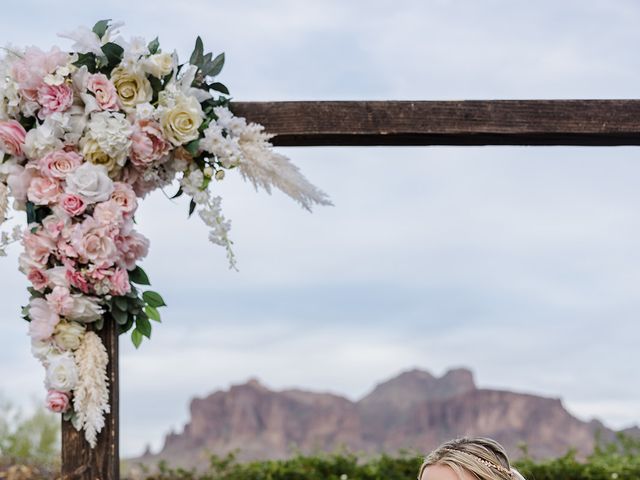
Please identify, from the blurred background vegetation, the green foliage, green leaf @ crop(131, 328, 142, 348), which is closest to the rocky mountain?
the green foliage

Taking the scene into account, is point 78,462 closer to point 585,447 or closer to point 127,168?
point 127,168

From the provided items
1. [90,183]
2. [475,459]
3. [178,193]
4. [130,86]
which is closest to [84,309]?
[90,183]

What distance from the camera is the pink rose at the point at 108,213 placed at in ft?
11.1

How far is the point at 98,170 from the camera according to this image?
11.2 feet

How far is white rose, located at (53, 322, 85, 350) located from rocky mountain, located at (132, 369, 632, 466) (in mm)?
20684

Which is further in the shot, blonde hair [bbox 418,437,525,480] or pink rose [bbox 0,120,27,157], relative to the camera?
pink rose [bbox 0,120,27,157]

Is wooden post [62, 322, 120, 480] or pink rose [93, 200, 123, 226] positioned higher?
pink rose [93, 200, 123, 226]

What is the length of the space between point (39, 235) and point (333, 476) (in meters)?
2.62

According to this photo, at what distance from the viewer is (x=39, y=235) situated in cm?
343

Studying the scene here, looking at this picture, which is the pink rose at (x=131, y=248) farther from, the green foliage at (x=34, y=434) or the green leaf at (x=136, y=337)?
the green foliage at (x=34, y=434)

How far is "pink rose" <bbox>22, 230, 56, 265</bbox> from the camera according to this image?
3.41 meters

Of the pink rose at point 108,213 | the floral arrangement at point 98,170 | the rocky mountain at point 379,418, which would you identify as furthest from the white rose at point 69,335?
the rocky mountain at point 379,418

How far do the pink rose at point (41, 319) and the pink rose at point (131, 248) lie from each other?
1.02ft

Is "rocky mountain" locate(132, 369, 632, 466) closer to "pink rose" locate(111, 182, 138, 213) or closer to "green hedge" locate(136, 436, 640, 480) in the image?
"green hedge" locate(136, 436, 640, 480)
